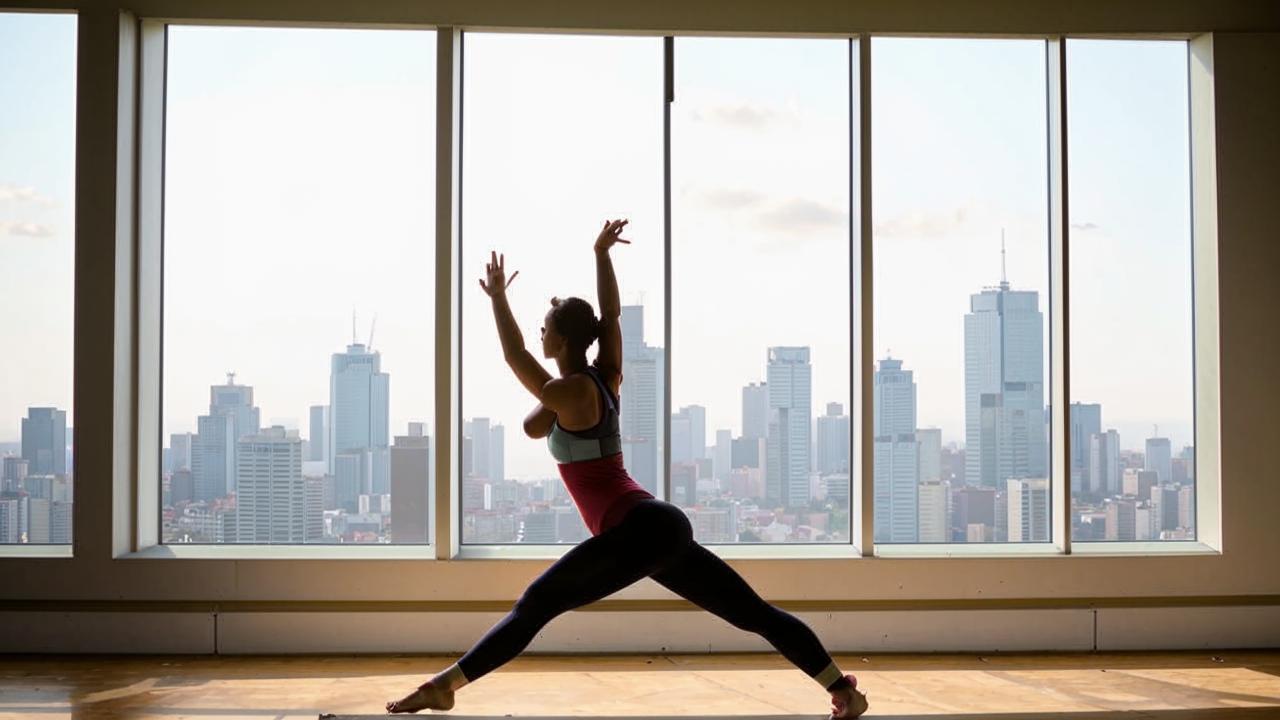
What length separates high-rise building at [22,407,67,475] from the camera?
4.79 metres

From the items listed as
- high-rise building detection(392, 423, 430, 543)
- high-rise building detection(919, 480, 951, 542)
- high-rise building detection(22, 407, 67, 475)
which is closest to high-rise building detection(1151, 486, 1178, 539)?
high-rise building detection(919, 480, 951, 542)


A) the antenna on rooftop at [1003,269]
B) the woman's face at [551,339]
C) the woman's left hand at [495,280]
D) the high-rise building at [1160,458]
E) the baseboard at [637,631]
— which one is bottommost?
the baseboard at [637,631]

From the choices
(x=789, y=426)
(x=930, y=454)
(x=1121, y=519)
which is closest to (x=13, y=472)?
(x=789, y=426)

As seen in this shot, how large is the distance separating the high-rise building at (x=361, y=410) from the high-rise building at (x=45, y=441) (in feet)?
4.07

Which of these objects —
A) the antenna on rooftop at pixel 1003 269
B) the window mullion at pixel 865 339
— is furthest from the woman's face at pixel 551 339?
the antenna on rooftop at pixel 1003 269

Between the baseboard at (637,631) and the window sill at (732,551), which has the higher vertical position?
the window sill at (732,551)

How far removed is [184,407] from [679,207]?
8.39 feet

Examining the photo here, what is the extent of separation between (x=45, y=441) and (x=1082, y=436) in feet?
16.2

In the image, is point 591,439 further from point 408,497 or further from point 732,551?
point 408,497

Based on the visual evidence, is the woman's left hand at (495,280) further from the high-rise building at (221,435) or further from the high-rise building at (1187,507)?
the high-rise building at (1187,507)

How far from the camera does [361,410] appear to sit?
16.0 ft

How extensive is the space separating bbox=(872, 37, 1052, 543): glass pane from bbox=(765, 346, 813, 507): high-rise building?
34cm

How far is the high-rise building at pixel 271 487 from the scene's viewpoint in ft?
15.9

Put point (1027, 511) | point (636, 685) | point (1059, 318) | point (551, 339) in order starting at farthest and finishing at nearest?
point (1027, 511) → point (1059, 318) → point (636, 685) → point (551, 339)
